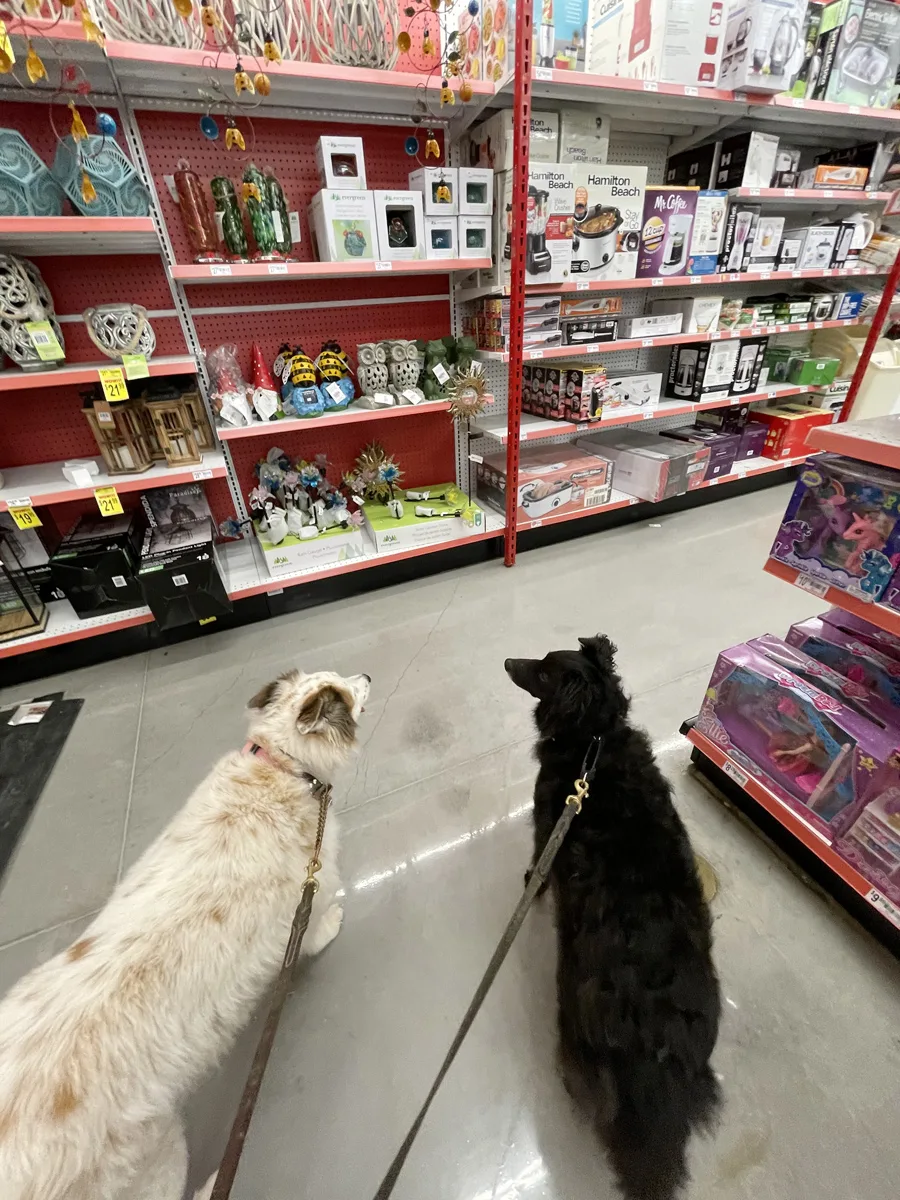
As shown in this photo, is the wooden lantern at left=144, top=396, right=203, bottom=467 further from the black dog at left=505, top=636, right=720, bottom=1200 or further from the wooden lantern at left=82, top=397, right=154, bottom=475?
the black dog at left=505, top=636, right=720, bottom=1200

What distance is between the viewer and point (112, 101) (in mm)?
1731

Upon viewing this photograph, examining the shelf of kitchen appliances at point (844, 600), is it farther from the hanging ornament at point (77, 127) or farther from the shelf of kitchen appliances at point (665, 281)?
the hanging ornament at point (77, 127)

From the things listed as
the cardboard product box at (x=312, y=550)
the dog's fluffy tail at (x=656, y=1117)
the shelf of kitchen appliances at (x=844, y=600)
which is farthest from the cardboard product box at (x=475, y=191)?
the dog's fluffy tail at (x=656, y=1117)

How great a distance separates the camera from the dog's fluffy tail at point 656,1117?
28.6 inches

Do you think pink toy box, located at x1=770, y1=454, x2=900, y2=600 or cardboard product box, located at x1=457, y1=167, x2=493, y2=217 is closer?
pink toy box, located at x1=770, y1=454, x2=900, y2=600

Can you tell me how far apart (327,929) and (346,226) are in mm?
2313

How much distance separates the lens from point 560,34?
1.88 m

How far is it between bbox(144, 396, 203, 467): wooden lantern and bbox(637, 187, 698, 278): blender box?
7.12 ft

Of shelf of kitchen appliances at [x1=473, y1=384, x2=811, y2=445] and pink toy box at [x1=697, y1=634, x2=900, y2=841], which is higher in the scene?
shelf of kitchen appliances at [x1=473, y1=384, x2=811, y2=445]

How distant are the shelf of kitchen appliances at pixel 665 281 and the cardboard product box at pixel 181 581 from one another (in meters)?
1.70

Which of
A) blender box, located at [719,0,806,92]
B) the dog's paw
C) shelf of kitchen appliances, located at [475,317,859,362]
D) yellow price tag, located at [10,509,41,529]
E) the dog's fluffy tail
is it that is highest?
blender box, located at [719,0,806,92]

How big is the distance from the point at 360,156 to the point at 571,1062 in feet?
8.83

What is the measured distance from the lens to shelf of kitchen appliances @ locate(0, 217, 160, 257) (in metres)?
1.44

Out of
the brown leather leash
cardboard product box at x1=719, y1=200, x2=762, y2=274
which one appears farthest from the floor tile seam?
cardboard product box at x1=719, y1=200, x2=762, y2=274
